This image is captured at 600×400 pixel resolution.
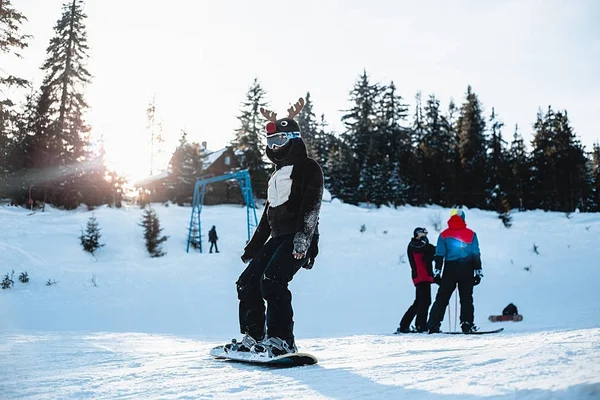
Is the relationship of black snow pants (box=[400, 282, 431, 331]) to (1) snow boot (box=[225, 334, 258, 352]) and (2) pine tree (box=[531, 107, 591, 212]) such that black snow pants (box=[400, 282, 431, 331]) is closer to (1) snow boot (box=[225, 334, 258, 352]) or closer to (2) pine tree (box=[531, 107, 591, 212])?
(1) snow boot (box=[225, 334, 258, 352])

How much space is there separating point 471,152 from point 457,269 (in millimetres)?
44485

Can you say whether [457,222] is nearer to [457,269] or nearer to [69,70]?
[457,269]

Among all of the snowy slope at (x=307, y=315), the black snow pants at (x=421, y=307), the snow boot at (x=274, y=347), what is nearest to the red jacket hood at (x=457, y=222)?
the black snow pants at (x=421, y=307)

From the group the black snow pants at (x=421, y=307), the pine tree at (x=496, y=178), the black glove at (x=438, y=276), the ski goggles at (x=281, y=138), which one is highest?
the pine tree at (x=496, y=178)

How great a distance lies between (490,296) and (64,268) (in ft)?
40.2

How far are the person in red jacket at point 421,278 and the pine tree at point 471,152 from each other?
3795cm

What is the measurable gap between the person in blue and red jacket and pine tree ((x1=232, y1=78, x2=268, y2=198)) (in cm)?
3576

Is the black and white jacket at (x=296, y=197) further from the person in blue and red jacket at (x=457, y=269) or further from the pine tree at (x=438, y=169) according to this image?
the pine tree at (x=438, y=169)

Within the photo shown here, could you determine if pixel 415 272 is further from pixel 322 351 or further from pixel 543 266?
pixel 543 266

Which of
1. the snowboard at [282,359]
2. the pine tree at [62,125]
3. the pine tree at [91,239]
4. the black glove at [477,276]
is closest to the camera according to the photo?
the snowboard at [282,359]

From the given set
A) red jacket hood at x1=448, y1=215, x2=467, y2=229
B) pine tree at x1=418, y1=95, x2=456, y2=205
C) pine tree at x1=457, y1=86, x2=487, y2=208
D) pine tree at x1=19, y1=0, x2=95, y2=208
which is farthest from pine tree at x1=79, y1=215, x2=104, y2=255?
pine tree at x1=457, y1=86, x2=487, y2=208

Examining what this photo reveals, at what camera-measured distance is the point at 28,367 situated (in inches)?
154

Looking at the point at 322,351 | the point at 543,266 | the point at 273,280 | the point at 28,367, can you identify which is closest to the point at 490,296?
the point at 543,266

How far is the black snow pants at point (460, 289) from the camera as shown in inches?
298
